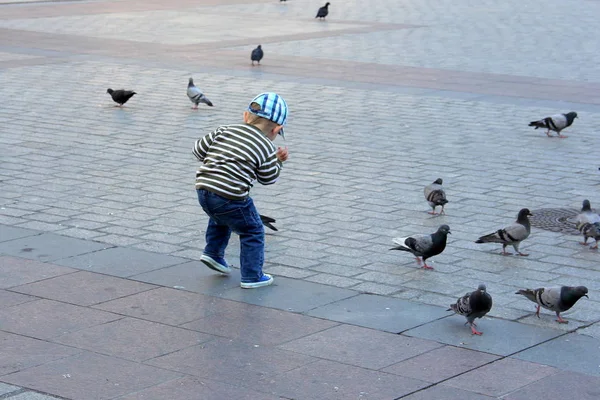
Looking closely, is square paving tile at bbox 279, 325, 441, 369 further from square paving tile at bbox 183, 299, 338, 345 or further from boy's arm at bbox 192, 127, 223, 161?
boy's arm at bbox 192, 127, 223, 161

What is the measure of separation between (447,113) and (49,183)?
21.6 feet

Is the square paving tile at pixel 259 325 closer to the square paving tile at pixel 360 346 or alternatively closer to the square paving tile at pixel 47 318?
the square paving tile at pixel 360 346

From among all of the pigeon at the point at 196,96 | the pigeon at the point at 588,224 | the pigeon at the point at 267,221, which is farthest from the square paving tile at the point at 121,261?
the pigeon at the point at 196,96

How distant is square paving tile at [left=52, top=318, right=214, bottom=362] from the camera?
19.2 feet

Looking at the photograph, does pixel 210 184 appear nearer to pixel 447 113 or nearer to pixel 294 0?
pixel 447 113

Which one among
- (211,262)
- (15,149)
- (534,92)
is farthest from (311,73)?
(211,262)

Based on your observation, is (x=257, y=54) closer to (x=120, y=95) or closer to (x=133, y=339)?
(x=120, y=95)

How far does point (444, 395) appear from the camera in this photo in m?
5.34

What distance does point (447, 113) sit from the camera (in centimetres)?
1451

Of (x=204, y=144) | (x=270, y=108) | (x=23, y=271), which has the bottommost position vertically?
(x=23, y=271)

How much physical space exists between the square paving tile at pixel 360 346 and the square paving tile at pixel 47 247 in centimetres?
247

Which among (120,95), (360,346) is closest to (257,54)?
(120,95)

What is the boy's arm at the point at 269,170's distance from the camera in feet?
22.6

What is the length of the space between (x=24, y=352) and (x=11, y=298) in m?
1.00
